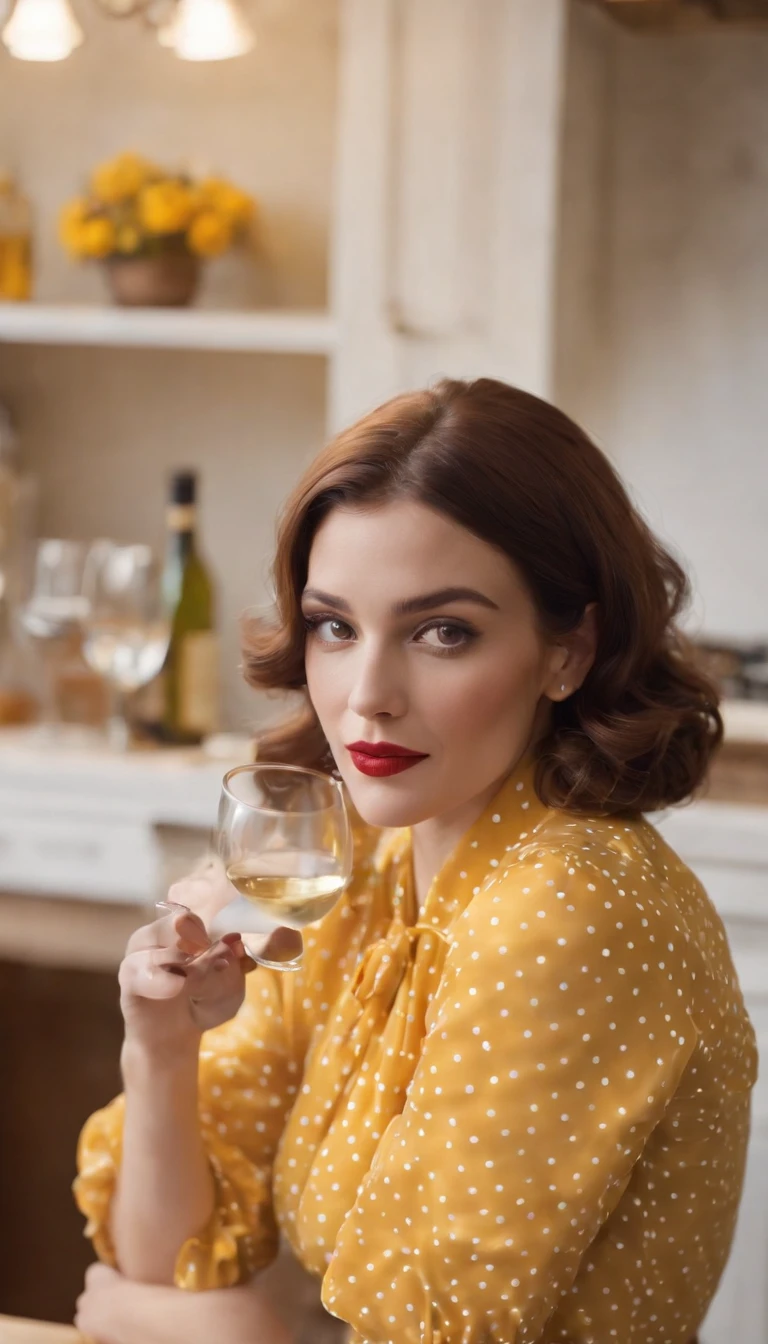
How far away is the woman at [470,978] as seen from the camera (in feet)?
3.00

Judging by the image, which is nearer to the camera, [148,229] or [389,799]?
[389,799]

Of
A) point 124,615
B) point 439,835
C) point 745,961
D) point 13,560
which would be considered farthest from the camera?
point 13,560

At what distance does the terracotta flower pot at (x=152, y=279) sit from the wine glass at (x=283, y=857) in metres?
1.34

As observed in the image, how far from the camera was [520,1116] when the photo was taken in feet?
2.97

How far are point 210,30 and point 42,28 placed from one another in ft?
0.78

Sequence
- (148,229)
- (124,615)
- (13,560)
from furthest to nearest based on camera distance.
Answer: (13,560) → (148,229) → (124,615)

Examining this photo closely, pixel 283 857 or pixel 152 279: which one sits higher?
pixel 152 279

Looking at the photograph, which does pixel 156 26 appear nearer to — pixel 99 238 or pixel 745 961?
pixel 99 238

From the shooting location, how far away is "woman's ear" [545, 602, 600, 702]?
42.0 inches

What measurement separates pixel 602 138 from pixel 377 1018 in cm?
153

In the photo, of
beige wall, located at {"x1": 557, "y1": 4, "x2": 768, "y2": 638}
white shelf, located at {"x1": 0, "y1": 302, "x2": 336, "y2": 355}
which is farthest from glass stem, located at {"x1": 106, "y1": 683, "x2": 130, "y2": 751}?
beige wall, located at {"x1": 557, "y1": 4, "x2": 768, "y2": 638}

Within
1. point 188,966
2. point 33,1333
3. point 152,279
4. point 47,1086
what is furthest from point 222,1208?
point 152,279

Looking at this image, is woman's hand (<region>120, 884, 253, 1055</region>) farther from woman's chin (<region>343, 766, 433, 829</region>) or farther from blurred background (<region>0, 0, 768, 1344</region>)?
blurred background (<region>0, 0, 768, 1344</region>)

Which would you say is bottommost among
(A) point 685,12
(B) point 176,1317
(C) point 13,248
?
(B) point 176,1317
